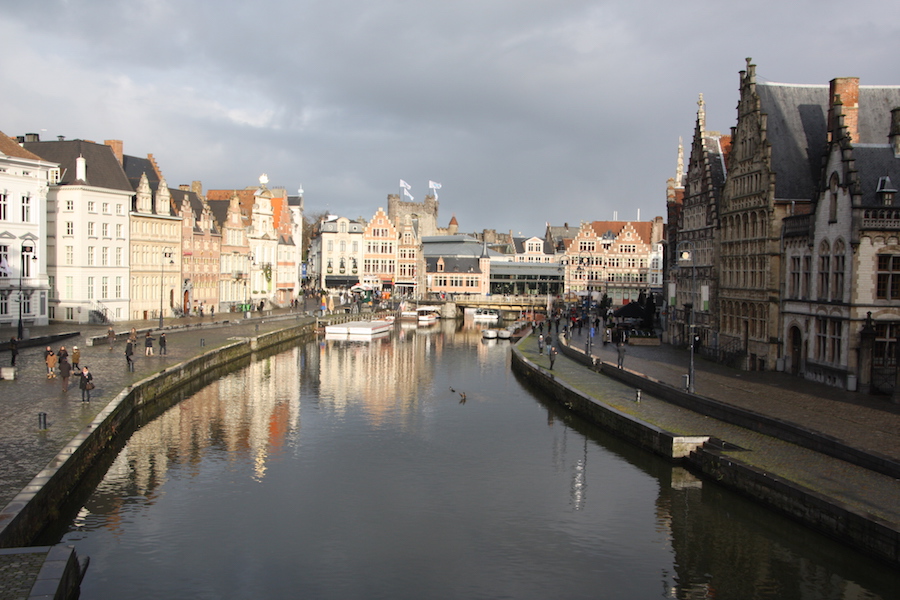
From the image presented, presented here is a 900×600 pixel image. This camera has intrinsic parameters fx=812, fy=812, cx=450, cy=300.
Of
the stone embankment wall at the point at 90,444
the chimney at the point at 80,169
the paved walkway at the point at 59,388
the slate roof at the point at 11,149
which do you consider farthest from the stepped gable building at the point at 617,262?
the stone embankment wall at the point at 90,444

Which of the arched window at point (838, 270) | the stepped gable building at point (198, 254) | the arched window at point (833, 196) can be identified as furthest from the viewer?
the stepped gable building at point (198, 254)

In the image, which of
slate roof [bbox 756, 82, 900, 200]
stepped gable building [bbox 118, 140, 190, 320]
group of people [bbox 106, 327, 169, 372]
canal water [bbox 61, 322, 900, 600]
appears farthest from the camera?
stepped gable building [bbox 118, 140, 190, 320]

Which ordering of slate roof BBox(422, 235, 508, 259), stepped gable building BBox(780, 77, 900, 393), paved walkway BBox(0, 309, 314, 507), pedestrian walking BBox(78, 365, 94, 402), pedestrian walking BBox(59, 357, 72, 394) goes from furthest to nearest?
1. slate roof BBox(422, 235, 508, 259)
2. stepped gable building BBox(780, 77, 900, 393)
3. pedestrian walking BBox(59, 357, 72, 394)
4. pedestrian walking BBox(78, 365, 94, 402)
5. paved walkway BBox(0, 309, 314, 507)

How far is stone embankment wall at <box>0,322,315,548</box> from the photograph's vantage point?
1708 centimetres

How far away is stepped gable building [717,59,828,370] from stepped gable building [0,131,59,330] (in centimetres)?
4223

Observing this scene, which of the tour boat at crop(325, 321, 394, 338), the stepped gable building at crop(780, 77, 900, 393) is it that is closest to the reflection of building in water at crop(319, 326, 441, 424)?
the tour boat at crop(325, 321, 394, 338)

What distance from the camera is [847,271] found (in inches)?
1280

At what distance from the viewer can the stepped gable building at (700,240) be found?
158 ft

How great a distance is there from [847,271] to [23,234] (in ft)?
159

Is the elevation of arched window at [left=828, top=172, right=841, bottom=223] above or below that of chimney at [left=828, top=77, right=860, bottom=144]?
below

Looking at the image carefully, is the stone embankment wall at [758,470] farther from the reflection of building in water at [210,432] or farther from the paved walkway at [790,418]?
the reflection of building in water at [210,432]

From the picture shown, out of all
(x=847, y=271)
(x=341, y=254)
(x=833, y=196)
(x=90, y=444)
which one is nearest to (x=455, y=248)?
(x=341, y=254)

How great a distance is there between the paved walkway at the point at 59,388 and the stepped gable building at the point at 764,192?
29.5 metres

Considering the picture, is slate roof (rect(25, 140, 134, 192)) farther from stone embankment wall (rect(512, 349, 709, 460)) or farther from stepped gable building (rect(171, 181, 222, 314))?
stone embankment wall (rect(512, 349, 709, 460))
